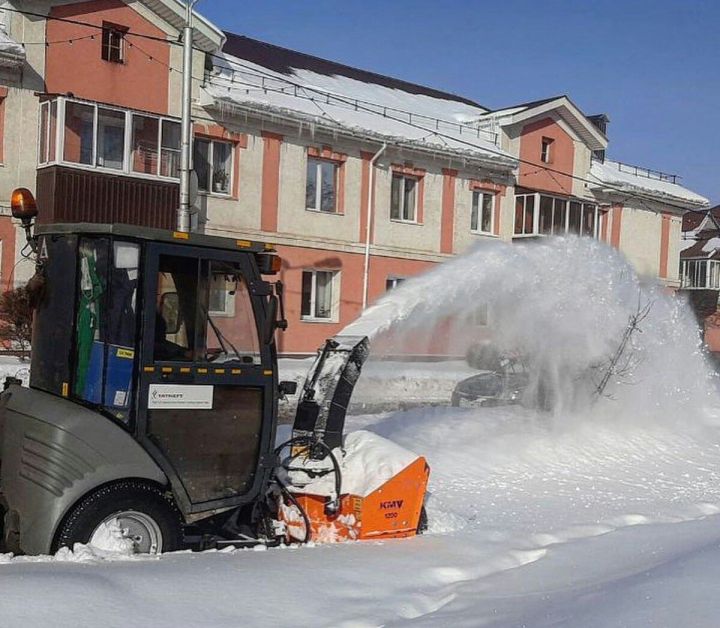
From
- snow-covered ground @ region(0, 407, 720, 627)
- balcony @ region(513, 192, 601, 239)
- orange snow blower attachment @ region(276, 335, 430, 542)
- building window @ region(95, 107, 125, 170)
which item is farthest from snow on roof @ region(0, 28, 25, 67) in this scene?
balcony @ region(513, 192, 601, 239)

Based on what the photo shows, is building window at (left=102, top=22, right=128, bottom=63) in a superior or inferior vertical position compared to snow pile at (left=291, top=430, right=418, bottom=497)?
superior

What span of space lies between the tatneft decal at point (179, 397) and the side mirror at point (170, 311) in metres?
0.34

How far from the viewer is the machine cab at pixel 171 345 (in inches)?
209

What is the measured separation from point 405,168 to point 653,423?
15.0 meters

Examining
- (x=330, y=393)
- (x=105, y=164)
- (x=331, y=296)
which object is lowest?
(x=330, y=393)

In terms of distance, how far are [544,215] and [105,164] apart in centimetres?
1458

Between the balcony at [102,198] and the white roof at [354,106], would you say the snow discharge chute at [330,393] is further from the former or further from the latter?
the white roof at [354,106]

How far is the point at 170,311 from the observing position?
5.43m

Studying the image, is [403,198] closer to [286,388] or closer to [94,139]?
[94,139]

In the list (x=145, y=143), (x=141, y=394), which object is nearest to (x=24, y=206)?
(x=141, y=394)

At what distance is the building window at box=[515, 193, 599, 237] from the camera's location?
28.5 m

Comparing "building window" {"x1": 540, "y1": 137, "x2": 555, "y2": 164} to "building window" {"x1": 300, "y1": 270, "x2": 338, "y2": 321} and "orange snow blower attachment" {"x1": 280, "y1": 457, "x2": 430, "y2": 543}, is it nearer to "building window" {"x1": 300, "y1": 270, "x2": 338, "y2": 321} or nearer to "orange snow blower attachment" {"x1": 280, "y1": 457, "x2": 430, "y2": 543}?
"building window" {"x1": 300, "y1": 270, "x2": 338, "y2": 321}

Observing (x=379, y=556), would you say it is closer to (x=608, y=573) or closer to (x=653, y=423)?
(x=608, y=573)

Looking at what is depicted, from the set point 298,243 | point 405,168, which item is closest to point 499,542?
point 298,243
